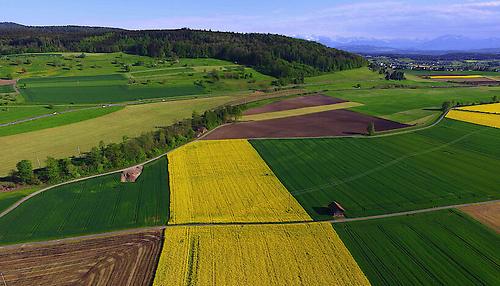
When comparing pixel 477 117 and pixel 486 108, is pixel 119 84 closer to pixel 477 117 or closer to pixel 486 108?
pixel 477 117

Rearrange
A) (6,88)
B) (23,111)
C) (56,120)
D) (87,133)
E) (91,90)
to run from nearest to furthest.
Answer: (87,133)
(56,120)
(23,111)
(6,88)
(91,90)

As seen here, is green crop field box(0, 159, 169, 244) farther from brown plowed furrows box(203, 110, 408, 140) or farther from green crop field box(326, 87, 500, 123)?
green crop field box(326, 87, 500, 123)

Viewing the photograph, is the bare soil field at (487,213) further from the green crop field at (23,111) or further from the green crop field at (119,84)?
the green crop field at (119,84)

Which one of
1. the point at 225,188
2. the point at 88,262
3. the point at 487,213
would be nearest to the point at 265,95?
the point at 225,188

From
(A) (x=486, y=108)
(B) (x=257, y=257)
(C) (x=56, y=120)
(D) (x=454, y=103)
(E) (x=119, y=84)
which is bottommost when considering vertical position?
(B) (x=257, y=257)

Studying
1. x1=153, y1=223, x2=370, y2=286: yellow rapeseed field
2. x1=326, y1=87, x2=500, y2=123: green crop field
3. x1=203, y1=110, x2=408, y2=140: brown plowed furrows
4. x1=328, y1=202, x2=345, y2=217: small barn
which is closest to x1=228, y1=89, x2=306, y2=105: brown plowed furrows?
x1=326, y1=87, x2=500, y2=123: green crop field

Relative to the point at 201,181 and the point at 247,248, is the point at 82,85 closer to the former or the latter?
the point at 201,181
